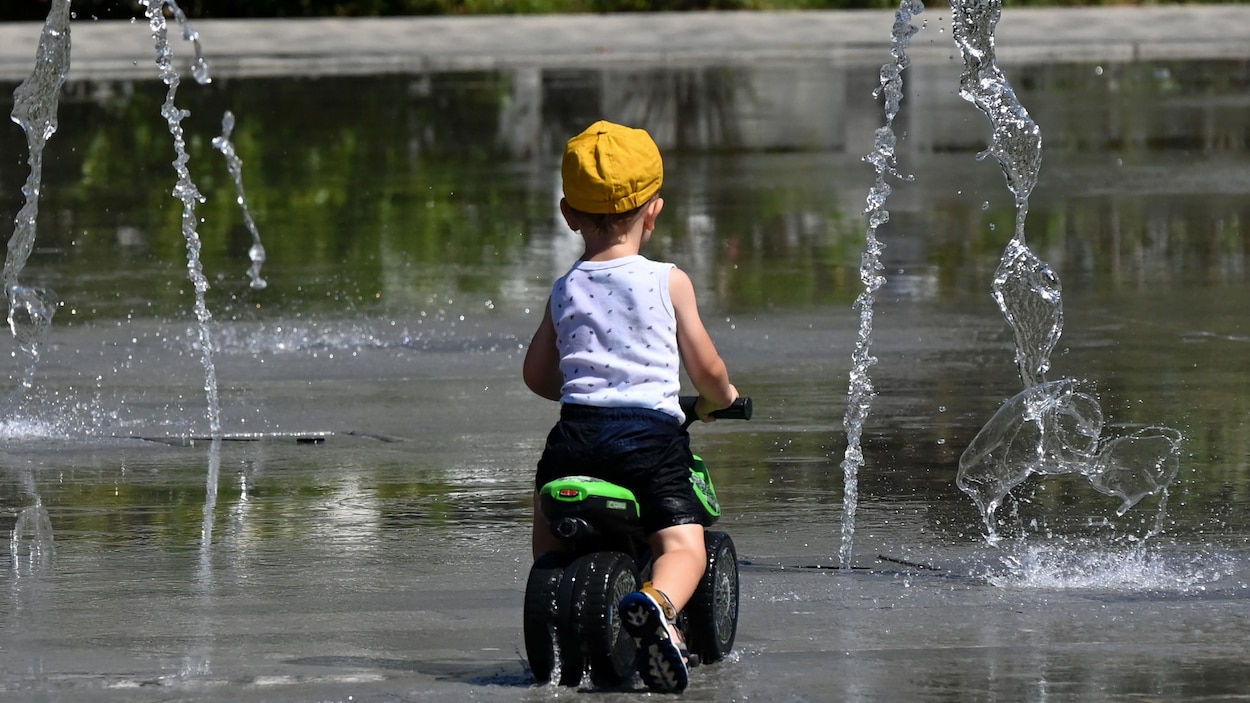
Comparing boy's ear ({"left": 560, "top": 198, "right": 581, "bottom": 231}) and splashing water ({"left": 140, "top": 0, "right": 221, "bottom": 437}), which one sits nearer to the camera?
boy's ear ({"left": 560, "top": 198, "right": 581, "bottom": 231})

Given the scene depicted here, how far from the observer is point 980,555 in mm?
6074

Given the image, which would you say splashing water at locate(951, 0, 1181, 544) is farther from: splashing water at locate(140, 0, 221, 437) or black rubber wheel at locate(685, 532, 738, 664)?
splashing water at locate(140, 0, 221, 437)

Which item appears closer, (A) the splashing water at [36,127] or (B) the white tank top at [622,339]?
(B) the white tank top at [622,339]

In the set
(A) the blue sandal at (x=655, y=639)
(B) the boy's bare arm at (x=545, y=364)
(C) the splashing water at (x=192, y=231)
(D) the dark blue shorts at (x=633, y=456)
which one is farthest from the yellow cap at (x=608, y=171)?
(C) the splashing water at (x=192, y=231)

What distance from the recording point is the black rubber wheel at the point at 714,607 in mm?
4836

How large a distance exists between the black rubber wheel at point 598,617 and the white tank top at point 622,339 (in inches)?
13.9

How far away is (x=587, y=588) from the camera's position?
4.61 metres

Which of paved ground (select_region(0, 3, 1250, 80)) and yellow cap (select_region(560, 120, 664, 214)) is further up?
yellow cap (select_region(560, 120, 664, 214))

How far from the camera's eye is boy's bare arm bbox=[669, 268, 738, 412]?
4.79 meters

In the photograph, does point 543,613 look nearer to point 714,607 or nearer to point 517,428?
point 714,607

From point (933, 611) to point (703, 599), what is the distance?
85 centimetres

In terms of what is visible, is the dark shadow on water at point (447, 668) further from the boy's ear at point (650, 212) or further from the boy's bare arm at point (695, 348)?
the boy's ear at point (650, 212)

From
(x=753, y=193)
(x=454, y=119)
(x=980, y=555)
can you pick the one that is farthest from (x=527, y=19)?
(x=980, y=555)

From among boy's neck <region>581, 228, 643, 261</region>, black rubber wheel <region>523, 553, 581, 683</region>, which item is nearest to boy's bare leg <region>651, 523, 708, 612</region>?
black rubber wheel <region>523, 553, 581, 683</region>
